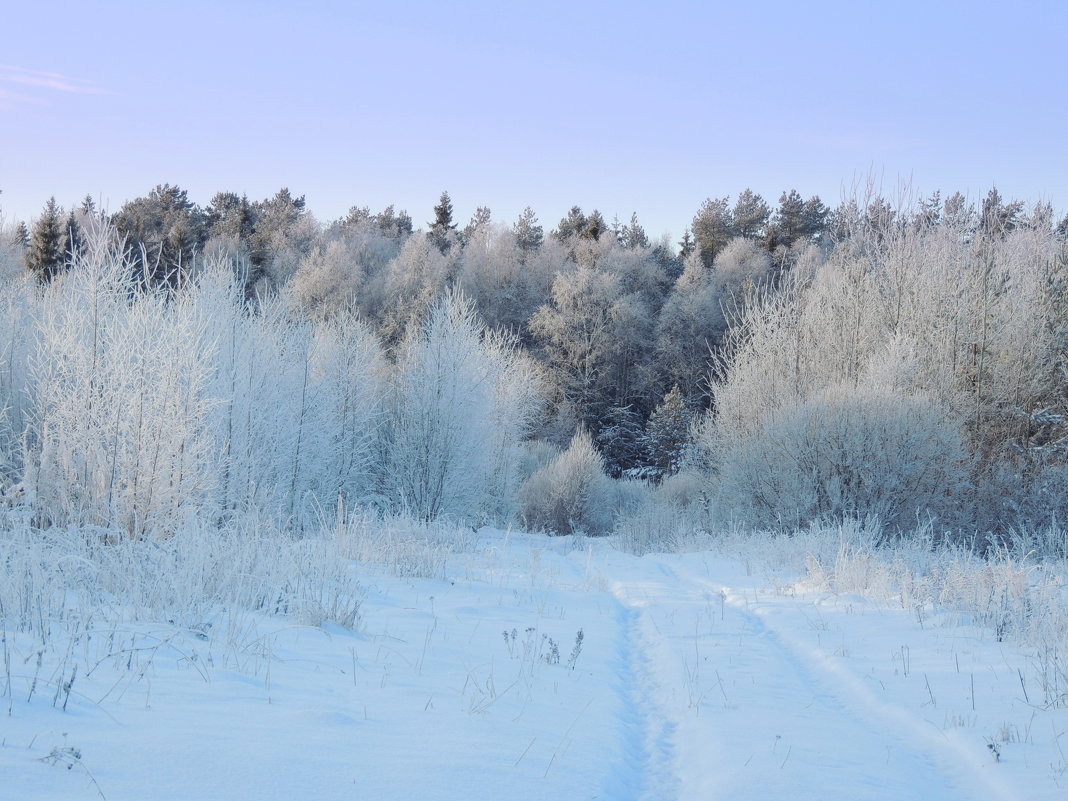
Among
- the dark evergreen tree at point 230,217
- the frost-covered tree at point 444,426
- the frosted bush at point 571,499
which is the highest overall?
the dark evergreen tree at point 230,217

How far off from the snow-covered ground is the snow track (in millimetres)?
16

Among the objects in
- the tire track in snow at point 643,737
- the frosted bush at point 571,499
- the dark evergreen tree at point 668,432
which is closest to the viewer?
the tire track in snow at point 643,737

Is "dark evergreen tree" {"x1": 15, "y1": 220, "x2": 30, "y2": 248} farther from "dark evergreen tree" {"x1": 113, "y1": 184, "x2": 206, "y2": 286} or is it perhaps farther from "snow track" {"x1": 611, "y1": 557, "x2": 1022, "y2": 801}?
"snow track" {"x1": 611, "y1": 557, "x2": 1022, "y2": 801}

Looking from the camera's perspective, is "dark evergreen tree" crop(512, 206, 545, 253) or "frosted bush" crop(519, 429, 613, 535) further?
"dark evergreen tree" crop(512, 206, 545, 253)

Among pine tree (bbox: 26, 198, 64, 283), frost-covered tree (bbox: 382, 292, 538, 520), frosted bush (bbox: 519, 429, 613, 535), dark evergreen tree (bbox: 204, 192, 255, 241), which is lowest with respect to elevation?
frosted bush (bbox: 519, 429, 613, 535)

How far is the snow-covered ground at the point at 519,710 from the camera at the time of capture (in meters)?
2.87

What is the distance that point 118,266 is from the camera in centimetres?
1163

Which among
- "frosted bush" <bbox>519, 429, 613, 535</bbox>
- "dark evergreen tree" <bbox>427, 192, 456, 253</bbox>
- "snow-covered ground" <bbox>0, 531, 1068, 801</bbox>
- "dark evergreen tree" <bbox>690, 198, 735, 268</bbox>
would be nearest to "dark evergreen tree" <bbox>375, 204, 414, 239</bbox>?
"dark evergreen tree" <bbox>427, 192, 456, 253</bbox>

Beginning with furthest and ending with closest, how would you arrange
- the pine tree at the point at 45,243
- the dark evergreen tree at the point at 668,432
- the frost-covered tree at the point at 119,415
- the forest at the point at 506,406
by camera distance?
the pine tree at the point at 45,243, the dark evergreen tree at the point at 668,432, the forest at the point at 506,406, the frost-covered tree at the point at 119,415

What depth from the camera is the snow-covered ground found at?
287cm

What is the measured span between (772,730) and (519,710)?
1.37m

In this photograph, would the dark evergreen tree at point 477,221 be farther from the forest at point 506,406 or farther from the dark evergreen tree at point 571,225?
the forest at point 506,406

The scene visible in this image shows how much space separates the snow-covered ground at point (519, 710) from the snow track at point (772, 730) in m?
0.02

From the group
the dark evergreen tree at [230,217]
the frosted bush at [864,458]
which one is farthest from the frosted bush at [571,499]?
the dark evergreen tree at [230,217]
